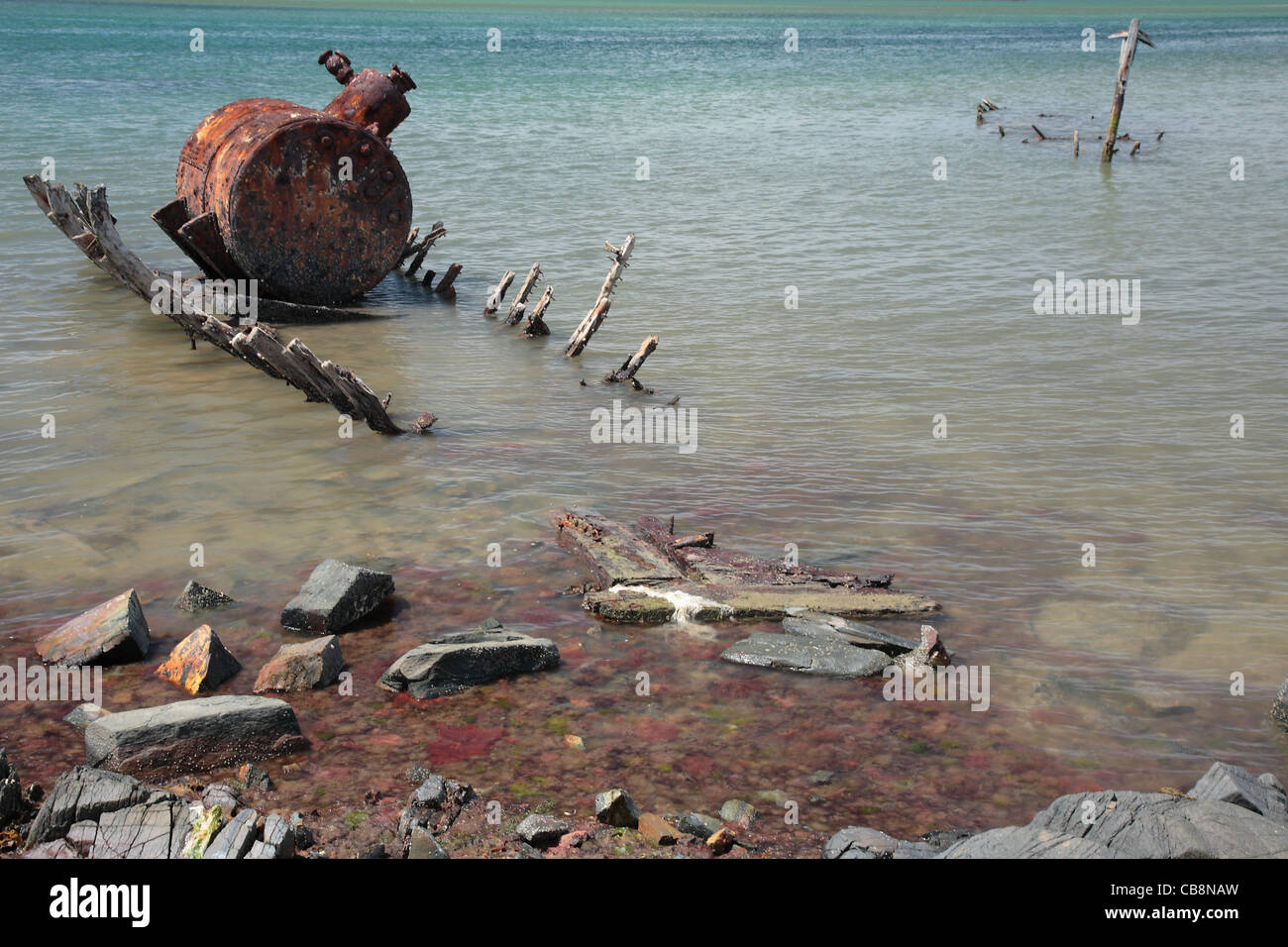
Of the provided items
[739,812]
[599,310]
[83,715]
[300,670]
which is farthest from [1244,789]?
[599,310]

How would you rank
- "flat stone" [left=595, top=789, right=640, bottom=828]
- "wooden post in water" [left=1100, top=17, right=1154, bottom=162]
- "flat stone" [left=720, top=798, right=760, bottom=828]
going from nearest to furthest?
"flat stone" [left=595, top=789, right=640, bottom=828] → "flat stone" [left=720, top=798, right=760, bottom=828] → "wooden post in water" [left=1100, top=17, right=1154, bottom=162]

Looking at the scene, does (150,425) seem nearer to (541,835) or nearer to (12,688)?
(12,688)

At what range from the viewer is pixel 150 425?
1084cm

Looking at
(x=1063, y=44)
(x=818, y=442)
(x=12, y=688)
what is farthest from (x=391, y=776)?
(x=1063, y=44)

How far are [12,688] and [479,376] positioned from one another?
284 inches

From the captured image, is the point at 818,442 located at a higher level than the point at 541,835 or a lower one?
higher

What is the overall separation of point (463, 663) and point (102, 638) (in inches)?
84.3

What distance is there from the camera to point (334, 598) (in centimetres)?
699

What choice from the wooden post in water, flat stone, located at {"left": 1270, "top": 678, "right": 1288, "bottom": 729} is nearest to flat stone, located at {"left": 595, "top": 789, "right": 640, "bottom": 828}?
flat stone, located at {"left": 1270, "top": 678, "right": 1288, "bottom": 729}

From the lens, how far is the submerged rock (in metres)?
6.32

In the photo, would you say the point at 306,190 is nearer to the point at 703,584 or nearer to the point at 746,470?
the point at 746,470

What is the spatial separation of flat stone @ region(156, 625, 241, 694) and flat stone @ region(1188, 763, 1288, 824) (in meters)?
5.18

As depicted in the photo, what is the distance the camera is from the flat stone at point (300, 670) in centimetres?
632

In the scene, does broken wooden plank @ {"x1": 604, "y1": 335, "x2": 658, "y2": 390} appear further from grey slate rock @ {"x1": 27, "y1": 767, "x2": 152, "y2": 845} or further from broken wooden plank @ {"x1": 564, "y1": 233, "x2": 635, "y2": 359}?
grey slate rock @ {"x1": 27, "y1": 767, "x2": 152, "y2": 845}
